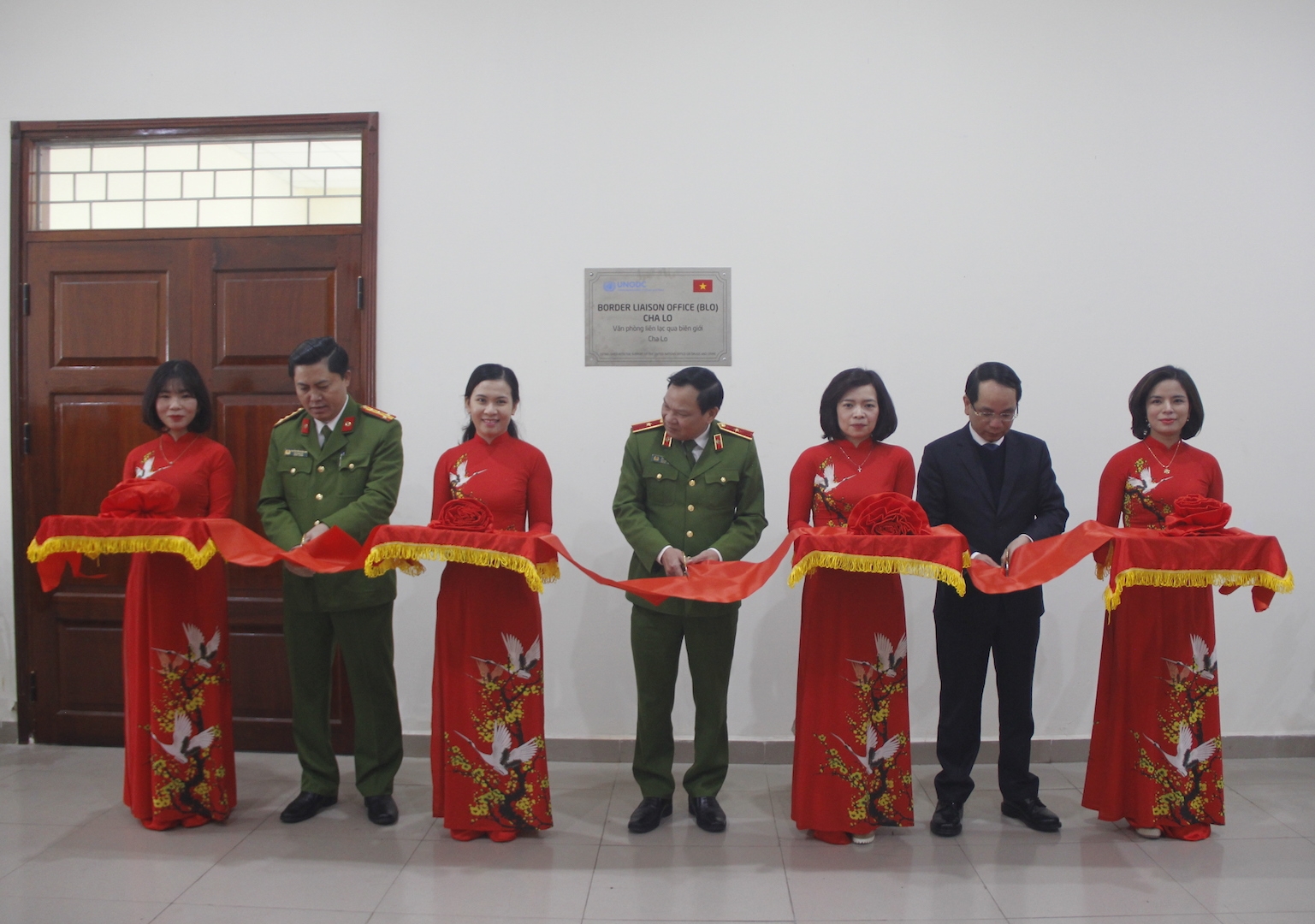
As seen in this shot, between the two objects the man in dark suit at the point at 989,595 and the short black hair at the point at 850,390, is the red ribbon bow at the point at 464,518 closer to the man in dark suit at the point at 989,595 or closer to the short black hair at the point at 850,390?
the short black hair at the point at 850,390

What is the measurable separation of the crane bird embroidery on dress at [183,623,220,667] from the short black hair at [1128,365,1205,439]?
316 centimetres

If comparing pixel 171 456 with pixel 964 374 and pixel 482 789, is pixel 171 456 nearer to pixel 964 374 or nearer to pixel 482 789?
pixel 482 789

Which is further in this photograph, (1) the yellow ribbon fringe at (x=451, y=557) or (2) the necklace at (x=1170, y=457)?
(2) the necklace at (x=1170, y=457)

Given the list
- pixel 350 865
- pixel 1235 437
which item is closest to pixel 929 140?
pixel 1235 437

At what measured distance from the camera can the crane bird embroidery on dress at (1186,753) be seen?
8.88 ft

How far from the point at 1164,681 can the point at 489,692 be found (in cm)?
214

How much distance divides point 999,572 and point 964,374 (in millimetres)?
1176

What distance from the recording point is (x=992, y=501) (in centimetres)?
276

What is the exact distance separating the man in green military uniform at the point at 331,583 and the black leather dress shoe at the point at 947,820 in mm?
1783

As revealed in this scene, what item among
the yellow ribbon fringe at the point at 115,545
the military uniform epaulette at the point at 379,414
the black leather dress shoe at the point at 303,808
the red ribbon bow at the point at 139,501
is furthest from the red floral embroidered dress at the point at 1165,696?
the red ribbon bow at the point at 139,501

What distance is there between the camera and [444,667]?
9.03 feet

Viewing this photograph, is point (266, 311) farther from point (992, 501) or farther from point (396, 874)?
point (992, 501)

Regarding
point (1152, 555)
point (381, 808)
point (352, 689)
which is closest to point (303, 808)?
point (381, 808)

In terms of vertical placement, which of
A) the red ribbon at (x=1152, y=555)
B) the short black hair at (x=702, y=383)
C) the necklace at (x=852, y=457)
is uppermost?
the short black hair at (x=702, y=383)
